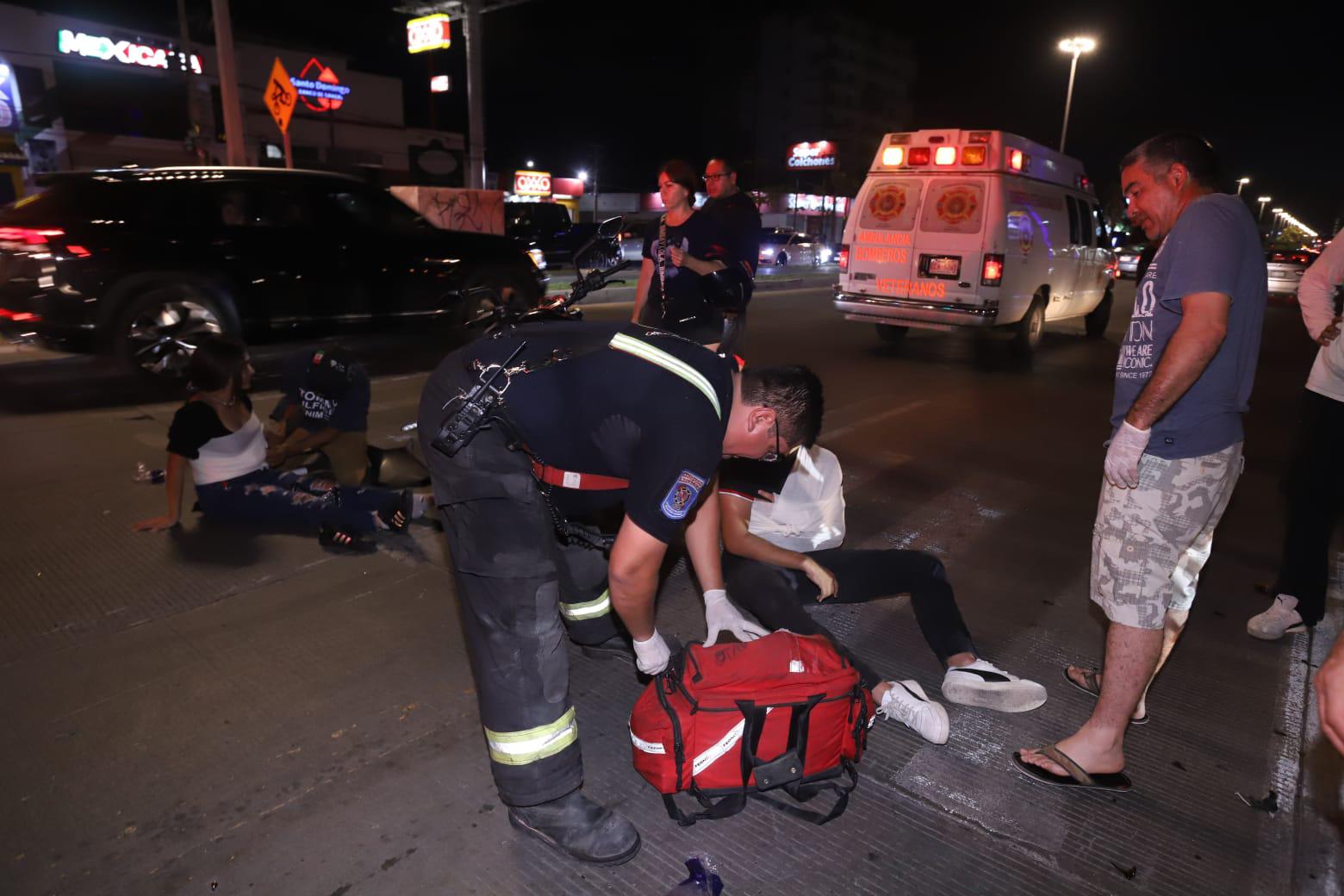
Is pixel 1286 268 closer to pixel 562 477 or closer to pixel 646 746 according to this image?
pixel 646 746

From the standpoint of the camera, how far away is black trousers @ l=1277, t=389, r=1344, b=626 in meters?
3.25

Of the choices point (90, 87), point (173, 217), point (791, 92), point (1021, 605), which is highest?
point (791, 92)

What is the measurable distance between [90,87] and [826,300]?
2601 centimetres

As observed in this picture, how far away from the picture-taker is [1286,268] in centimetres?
2012

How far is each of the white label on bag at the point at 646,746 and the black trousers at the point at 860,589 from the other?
782 millimetres

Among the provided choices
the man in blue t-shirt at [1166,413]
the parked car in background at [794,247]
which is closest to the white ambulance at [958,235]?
the man in blue t-shirt at [1166,413]

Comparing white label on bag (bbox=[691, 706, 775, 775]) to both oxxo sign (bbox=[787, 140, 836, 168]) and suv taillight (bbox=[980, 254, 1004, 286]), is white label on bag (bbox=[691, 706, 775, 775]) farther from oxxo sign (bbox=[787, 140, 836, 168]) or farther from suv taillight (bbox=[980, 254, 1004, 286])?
oxxo sign (bbox=[787, 140, 836, 168])

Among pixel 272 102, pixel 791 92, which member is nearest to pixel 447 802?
pixel 272 102

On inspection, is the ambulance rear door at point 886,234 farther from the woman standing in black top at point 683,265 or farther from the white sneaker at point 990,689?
the white sneaker at point 990,689

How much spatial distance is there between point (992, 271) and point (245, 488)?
27.5ft

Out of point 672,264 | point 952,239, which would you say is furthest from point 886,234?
point 672,264

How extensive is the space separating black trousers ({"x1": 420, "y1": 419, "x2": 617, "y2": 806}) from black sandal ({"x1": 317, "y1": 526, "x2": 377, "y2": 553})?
2.12 metres

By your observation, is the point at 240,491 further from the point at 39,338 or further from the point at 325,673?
the point at 39,338

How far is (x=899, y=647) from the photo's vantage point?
335 cm
